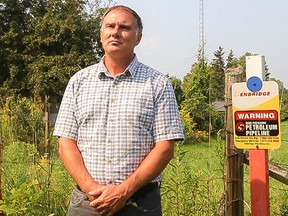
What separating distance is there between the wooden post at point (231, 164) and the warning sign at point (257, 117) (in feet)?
1.35

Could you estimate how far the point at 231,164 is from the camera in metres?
3.29

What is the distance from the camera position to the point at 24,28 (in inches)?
989

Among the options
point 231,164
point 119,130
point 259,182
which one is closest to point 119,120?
point 119,130

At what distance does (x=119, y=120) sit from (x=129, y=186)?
32 cm

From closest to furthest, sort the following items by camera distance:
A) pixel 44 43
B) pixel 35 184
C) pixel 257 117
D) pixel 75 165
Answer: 1. pixel 75 165
2. pixel 257 117
3. pixel 35 184
4. pixel 44 43

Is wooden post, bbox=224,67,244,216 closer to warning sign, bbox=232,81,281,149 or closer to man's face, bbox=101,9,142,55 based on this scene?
warning sign, bbox=232,81,281,149

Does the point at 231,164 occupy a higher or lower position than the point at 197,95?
Answer: lower

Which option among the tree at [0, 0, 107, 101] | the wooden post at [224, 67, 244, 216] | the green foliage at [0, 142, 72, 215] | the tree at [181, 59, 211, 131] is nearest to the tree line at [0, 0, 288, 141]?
the tree at [0, 0, 107, 101]

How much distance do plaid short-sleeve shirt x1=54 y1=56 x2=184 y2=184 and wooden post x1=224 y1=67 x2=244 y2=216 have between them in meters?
0.99

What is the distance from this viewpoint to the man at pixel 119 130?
2.26m

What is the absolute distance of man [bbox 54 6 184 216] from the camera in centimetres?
226

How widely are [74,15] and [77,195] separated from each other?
22.1 metres

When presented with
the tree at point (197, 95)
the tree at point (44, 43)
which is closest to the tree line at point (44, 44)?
the tree at point (44, 43)

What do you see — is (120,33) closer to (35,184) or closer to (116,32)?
(116,32)
